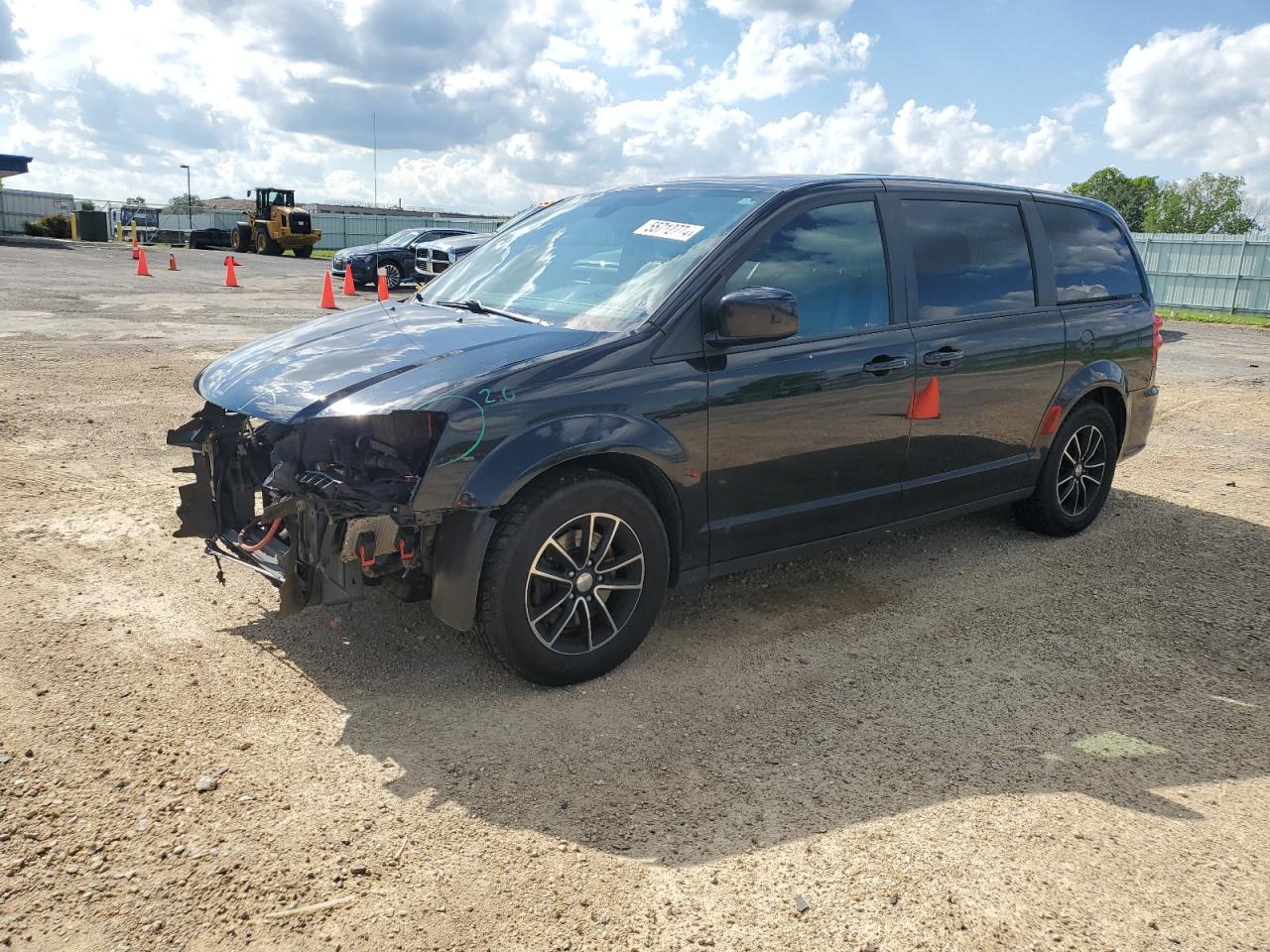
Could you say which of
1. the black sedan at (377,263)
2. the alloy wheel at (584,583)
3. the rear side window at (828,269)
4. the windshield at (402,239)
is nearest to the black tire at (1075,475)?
→ the rear side window at (828,269)

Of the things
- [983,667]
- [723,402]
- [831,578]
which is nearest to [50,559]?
[723,402]

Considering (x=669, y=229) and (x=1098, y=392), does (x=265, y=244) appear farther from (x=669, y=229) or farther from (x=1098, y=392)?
(x=669, y=229)

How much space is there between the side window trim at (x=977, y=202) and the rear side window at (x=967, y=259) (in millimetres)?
17

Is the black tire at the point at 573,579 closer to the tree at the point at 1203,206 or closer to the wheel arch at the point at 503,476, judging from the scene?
the wheel arch at the point at 503,476

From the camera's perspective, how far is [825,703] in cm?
381

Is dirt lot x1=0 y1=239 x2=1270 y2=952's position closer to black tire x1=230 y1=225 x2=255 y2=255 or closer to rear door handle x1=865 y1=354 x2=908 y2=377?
rear door handle x1=865 y1=354 x2=908 y2=377

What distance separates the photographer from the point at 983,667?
4176 millimetres

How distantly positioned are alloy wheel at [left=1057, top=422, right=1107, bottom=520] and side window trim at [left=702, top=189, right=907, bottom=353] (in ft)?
5.83

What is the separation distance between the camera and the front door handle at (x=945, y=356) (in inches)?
185

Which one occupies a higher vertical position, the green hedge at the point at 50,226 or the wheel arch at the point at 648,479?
the green hedge at the point at 50,226

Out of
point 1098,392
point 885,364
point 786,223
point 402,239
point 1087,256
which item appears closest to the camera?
point 786,223

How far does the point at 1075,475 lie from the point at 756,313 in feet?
9.92

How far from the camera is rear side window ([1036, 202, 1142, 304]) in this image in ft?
18.2

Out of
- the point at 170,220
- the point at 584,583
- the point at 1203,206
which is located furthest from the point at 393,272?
the point at 1203,206
